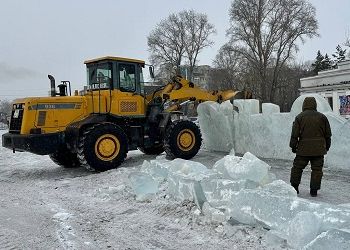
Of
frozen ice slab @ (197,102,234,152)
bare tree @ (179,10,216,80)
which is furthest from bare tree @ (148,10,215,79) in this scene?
frozen ice slab @ (197,102,234,152)

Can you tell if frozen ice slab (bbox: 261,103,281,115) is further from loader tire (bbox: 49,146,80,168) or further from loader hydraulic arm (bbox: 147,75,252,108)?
loader tire (bbox: 49,146,80,168)

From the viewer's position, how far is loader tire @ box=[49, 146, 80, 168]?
12367 millimetres

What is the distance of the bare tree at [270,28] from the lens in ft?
170

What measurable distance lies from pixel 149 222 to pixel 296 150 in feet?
9.01

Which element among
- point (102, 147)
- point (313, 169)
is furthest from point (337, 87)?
point (313, 169)

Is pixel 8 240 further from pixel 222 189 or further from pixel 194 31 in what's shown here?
pixel 194 31

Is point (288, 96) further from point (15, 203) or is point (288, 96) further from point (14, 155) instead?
point (15, 203)

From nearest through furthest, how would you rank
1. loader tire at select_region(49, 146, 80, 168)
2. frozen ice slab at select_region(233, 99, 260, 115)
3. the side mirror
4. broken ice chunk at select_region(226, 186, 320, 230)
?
broken ice chunk at select_region(226, 186, 320, 230)
the side mirror
loader tire at select_region(49, 146, 80, 168)
frozen ice slab at select_region(233, 99, 260, 115)

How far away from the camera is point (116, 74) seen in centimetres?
1186

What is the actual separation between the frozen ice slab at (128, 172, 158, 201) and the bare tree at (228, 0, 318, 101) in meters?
44.7

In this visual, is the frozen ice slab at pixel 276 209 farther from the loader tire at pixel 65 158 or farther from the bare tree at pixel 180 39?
the bare tree at pixel 180 39

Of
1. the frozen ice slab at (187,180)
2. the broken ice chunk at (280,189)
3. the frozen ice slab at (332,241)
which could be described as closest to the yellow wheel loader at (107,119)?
the frozen ice slab at (187,180)

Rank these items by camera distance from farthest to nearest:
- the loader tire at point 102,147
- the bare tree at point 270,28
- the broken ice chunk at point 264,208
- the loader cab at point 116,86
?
the bare tree at point 270,28, the loader cab at point 116,86, the loader tire at point 102,147, the broken ice chunk at point 264,208

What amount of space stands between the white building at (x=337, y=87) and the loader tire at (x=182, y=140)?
2444 centimetres
